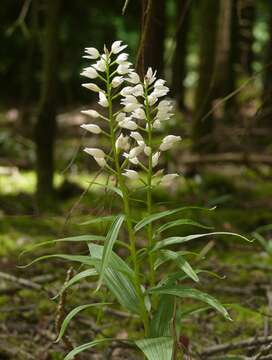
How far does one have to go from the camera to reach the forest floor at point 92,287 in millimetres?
2668

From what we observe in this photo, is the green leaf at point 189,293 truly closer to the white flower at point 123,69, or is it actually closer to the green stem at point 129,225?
the green stem at point 129,225

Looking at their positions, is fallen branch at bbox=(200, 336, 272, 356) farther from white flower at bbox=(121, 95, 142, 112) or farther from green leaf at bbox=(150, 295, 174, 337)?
white flower at bbox=(121, 95, 142, 112)

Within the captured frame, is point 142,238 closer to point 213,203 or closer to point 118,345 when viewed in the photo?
point 213,203

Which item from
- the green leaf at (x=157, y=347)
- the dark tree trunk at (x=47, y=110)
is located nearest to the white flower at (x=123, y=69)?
the green leaf at (x=157, y=347)

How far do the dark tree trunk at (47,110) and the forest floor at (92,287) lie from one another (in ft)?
0.52

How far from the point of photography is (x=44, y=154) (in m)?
5.24

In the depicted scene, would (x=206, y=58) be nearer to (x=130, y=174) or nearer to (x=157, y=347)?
(x=130, y=174)

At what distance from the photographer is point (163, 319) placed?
1980 millimetres

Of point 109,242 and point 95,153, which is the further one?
point 95,153

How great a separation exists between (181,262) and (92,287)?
4.94ft

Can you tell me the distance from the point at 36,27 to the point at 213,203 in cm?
196

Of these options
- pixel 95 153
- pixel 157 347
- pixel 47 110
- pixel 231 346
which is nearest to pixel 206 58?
pixel 47 110

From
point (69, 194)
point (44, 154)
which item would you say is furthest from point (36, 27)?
point (69, 194)

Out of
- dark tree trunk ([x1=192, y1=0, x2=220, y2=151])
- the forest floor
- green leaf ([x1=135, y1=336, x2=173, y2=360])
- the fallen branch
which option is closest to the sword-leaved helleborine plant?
green leaf ([x1=135, y1=336, x2=173, y2=360])
